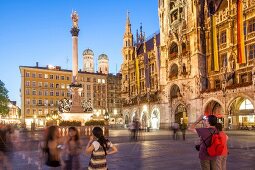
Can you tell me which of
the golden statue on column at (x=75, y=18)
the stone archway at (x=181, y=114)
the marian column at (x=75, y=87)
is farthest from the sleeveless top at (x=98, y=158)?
the stone archway at (x=181, y=114)

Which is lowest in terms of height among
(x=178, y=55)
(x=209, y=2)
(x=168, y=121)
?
(x=168, y=121)

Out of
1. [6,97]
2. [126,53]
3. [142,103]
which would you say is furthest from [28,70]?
[142,103]

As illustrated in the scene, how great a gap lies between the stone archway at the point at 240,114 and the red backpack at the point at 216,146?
1582 inches

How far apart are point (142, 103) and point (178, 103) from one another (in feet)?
46.7

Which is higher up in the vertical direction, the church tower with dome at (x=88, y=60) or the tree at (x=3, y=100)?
the church tower with dome at (x=88, y=60)

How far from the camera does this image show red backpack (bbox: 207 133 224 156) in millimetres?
6938

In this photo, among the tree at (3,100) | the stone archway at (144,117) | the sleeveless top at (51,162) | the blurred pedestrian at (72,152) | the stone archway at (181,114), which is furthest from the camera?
the tree at (3,100)

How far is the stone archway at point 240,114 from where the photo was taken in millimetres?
45250

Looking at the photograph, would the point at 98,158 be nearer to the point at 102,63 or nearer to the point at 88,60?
the point at 88,60

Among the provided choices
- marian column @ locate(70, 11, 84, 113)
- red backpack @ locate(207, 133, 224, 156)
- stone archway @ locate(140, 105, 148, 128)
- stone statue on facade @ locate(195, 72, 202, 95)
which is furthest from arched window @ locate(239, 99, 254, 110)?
red backpack @ locate(207, 133, 224, 156)

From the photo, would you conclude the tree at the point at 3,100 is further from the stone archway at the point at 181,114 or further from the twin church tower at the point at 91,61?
the twin church tower at the point at 91,61

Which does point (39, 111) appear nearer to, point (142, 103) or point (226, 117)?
point (142, 103)

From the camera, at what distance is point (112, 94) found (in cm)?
11525

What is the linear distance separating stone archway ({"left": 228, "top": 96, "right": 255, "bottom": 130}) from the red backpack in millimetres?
40191
